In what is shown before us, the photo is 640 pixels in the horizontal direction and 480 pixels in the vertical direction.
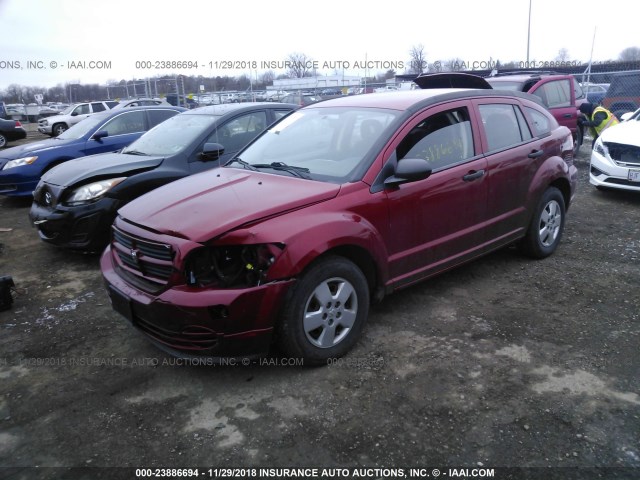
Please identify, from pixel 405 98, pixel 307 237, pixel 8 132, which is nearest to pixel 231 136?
pixel 405 98

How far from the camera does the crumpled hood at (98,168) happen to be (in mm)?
5281

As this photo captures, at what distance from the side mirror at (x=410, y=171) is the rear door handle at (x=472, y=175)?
2.32ft

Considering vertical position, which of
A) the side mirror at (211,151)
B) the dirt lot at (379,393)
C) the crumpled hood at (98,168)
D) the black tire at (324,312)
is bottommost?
the dirt lot at (379,393)

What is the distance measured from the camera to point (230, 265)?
2.90 m

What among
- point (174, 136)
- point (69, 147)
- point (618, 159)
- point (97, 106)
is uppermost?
point (97, 106)

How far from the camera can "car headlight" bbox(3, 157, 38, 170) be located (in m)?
7.89

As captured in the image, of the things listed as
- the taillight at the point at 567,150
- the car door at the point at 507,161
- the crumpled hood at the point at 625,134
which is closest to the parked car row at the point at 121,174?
the car door at the point at 507,161

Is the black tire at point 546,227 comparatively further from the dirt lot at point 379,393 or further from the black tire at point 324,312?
the black tire at point 324,312

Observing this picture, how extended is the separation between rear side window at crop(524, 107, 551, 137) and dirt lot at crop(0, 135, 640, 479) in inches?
59.4

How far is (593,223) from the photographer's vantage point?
6.34 metres

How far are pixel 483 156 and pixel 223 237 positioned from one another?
2.45m

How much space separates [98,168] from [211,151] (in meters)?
1.29

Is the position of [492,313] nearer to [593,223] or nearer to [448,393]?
[448,393]

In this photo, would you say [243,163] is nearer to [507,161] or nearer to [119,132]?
[507,161]
